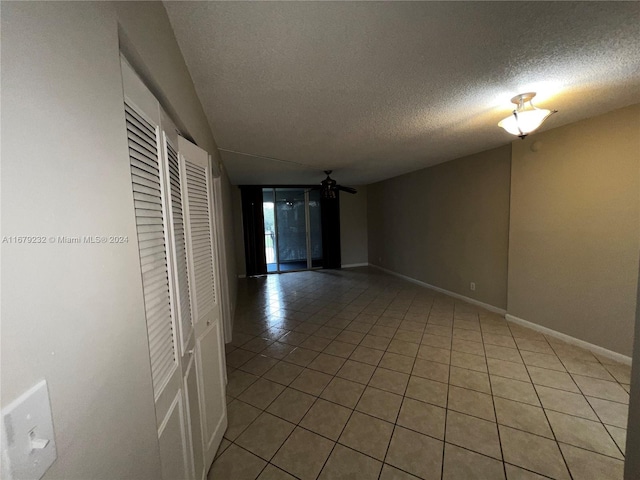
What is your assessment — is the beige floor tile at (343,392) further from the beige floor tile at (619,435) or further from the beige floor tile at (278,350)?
the beige floor tile at (619,435)

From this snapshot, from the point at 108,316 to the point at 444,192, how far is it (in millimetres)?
4796

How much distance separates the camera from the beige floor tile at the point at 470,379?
2125 mm

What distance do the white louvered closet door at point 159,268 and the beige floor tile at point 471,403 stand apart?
6.08 ft

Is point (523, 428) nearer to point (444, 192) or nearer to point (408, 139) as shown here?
point (408, 139)

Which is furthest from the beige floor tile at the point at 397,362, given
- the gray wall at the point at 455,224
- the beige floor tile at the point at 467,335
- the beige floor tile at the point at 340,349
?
the gray wall at the point at 455,224

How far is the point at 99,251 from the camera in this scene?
1.77 feet

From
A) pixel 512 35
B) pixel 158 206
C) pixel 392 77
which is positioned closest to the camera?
pixel 158 206

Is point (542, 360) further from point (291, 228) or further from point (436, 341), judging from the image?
point (291, 228)

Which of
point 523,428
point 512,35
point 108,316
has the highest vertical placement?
point 512,35

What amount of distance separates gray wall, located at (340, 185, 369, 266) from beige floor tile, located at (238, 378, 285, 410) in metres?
5.18

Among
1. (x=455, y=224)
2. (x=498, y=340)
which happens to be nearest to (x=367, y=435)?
(x=498, y=340)

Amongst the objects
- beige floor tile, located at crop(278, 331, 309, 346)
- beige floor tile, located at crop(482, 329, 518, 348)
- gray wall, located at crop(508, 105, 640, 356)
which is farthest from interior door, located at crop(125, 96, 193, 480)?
gray wall, located at crop(508, 105, 640, 356)

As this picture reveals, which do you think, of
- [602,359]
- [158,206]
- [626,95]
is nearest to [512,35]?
[626,95]

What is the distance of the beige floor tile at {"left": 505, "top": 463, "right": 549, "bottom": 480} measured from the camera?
140 centimetres
